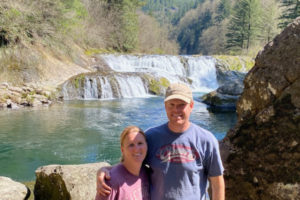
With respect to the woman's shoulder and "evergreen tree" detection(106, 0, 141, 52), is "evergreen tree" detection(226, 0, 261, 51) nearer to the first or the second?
"evergreen tree" detection(106, 0, 141, 52)

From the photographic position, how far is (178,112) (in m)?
1.84

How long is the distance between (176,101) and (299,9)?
120ft

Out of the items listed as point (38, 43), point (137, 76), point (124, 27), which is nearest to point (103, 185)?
point (137, 76)

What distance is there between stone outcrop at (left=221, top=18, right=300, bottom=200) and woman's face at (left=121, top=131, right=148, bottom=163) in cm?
103

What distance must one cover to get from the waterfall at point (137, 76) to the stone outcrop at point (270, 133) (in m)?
14.9

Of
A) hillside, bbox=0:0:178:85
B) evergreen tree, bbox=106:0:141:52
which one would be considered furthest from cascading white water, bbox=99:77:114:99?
evergreen tree, bbox=106:0:141:52

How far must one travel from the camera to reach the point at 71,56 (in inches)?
823

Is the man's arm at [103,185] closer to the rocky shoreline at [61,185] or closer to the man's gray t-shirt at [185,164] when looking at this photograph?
the man's gray t-shirt at [185,164]

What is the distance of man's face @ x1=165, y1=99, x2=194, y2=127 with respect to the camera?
183 centimetres

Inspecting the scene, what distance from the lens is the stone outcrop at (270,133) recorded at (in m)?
2.18

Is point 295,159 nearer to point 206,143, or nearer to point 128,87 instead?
point 206,143

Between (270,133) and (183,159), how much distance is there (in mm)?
984

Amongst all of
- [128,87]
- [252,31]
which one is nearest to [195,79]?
[128,87]

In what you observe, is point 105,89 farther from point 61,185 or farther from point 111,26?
point 111,26
